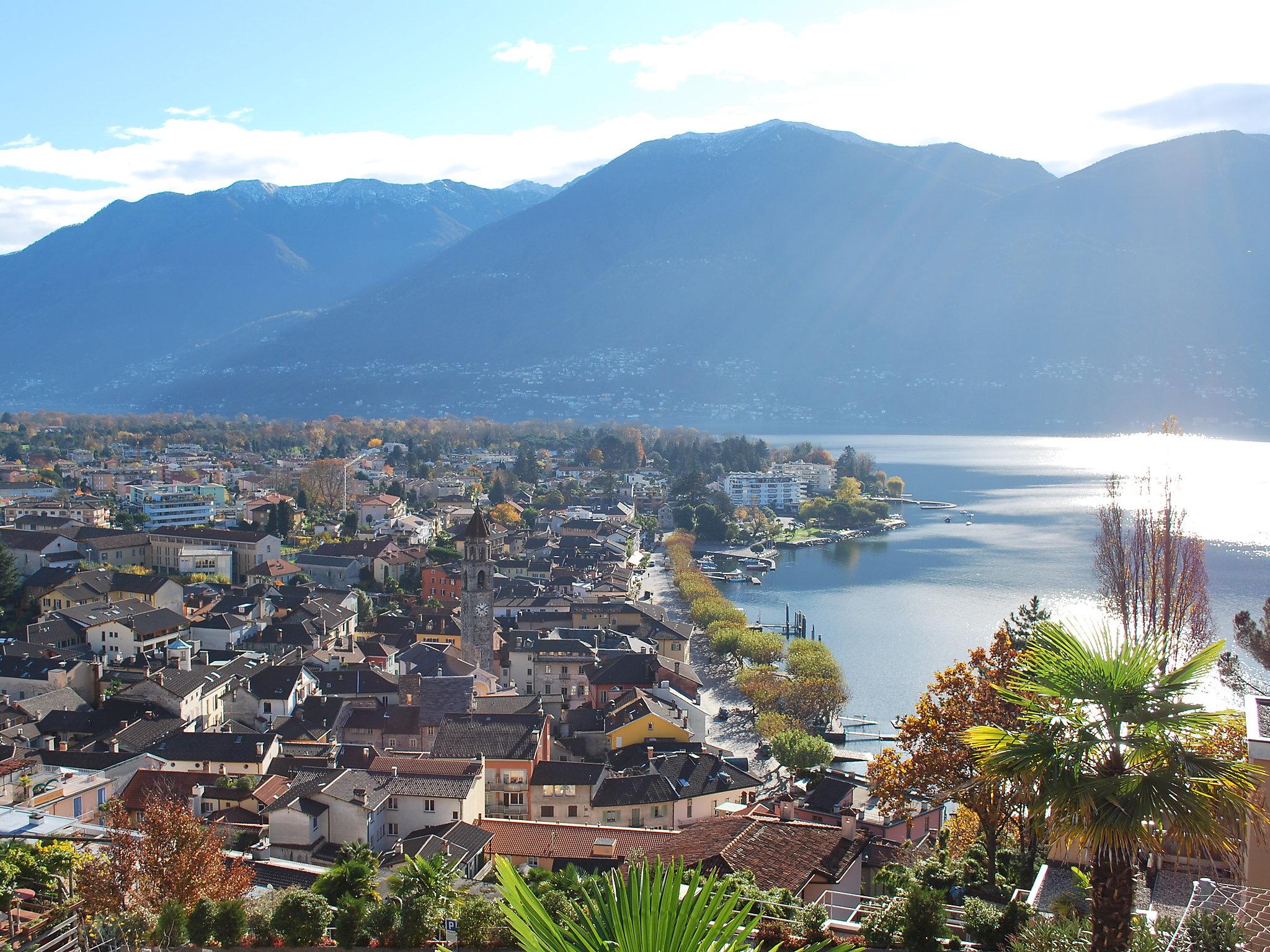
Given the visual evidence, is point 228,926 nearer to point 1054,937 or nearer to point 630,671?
point 1054,937

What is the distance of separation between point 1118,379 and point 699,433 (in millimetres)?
87411

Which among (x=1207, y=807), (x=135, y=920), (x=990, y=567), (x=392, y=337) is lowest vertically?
(x=990, y=567)

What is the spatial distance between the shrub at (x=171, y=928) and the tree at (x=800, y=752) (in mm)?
13449

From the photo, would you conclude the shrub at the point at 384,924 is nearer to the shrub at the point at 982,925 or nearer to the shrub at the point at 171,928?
the shrub at the point at 171,928

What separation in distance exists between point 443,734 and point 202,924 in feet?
34.1

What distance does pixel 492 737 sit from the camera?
56.6ft

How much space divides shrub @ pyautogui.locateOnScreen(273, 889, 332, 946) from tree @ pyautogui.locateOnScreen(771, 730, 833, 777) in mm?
12958

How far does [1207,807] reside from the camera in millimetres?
4066

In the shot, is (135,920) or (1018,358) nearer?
(135,920)

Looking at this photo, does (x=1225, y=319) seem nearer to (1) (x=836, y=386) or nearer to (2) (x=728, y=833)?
(1) (x=836, y=386)

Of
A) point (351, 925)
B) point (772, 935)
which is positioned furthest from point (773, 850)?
point (351, 925)

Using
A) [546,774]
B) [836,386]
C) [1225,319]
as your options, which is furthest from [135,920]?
[1225,319]

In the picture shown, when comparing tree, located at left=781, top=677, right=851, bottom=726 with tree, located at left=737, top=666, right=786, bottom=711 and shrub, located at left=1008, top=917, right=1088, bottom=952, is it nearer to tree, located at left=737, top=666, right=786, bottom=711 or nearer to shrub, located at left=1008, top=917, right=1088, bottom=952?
tree, located at left=737, top=666, right=786, bottom=711

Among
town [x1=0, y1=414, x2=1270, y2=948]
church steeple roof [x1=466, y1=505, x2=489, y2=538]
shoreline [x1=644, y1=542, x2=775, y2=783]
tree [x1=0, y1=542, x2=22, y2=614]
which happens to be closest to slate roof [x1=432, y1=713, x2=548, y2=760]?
town [x1=0, y1=414, x2=1270, y2=948]
